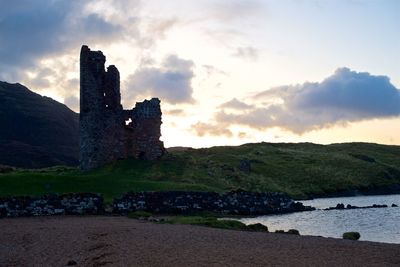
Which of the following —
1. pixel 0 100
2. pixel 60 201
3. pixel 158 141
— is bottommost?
pixel 60 201

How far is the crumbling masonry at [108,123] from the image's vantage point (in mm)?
56375

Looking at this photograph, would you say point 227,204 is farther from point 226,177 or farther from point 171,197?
point 226,177

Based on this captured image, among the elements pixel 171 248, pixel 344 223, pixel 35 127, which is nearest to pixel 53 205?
pixel 171 248

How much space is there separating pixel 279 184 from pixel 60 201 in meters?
38.0

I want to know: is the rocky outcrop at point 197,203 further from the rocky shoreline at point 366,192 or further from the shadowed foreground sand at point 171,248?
the rocky shoreline at point 366,192

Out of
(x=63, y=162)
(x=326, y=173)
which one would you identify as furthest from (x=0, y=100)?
(x=326, y=173)

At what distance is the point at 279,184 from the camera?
69.9 meters

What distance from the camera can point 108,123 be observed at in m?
56.8

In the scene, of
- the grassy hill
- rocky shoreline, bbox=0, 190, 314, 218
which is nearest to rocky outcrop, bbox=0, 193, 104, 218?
rocky shoreline, bbox=0, 190, 314, 218

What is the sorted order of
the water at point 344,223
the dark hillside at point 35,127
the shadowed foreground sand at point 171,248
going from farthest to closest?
the dark hillside at point 35,127, the water at point 344,223, the shadowed foreground sand at point 171,248

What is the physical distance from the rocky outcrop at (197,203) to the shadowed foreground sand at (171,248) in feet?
31.9

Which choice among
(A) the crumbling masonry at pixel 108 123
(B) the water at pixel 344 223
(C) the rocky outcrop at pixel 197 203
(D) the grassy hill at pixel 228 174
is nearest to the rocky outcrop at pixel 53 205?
(C) the rocky outcrop at pixel 197 203

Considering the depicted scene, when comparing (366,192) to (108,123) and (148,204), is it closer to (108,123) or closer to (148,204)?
(108,123)

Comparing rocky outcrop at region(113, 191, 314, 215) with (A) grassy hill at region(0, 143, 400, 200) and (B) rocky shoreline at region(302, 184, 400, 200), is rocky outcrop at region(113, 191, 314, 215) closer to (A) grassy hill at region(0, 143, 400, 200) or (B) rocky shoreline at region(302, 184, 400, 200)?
(A) grassy hill at region(0, 143, 400, 200)
